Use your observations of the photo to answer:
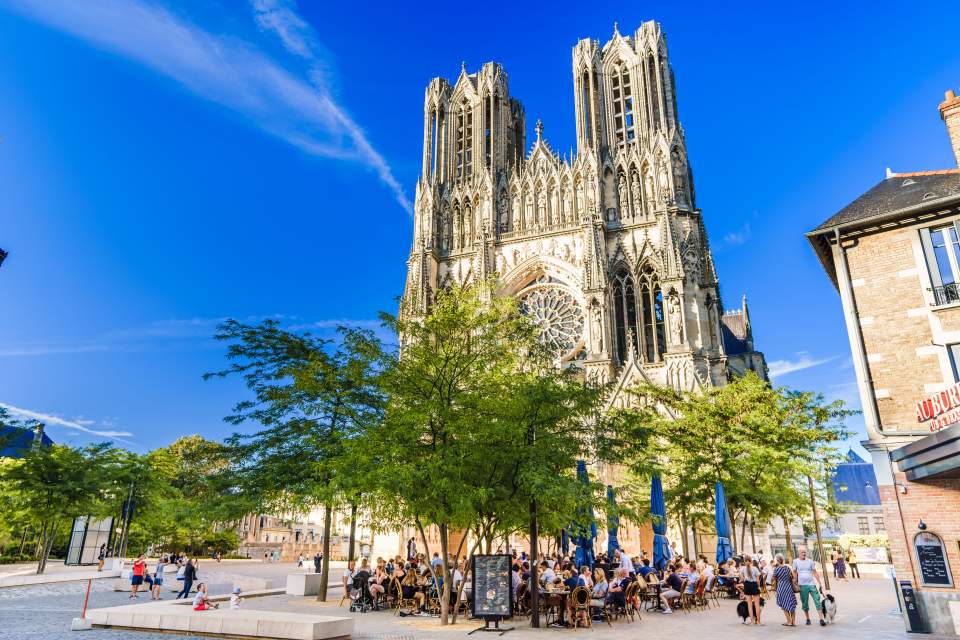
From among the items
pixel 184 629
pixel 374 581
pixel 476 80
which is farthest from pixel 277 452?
pixel 476 80

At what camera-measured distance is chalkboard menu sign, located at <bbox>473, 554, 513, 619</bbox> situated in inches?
463

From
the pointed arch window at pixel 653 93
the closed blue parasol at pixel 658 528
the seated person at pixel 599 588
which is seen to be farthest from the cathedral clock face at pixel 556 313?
the seated person at pixel 599 588

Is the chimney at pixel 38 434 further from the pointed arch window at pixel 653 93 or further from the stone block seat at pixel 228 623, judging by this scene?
the pointed arch window at pixel 653 93

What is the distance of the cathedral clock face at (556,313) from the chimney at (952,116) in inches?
996

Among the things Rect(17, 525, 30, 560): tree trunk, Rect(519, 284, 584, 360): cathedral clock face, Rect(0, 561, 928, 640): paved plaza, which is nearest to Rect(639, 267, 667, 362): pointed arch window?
Rect(519, 284, 584, 360): cathedral clock face

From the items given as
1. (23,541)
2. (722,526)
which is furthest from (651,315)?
(23,541)

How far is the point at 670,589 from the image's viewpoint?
15297mm

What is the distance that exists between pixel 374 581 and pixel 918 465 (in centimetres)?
1293

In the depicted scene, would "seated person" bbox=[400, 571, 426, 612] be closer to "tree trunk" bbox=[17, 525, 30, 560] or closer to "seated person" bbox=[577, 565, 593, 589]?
"seated person" bbox=[577, 565, 593, 589]

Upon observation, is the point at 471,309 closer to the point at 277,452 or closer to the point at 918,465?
the point at 277,452

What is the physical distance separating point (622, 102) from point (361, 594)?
40.9 metres

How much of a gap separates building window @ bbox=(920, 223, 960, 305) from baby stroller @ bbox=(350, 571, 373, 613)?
1503 centimetres

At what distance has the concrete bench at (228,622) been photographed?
398 inches

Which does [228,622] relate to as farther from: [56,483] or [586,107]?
[586,107]
